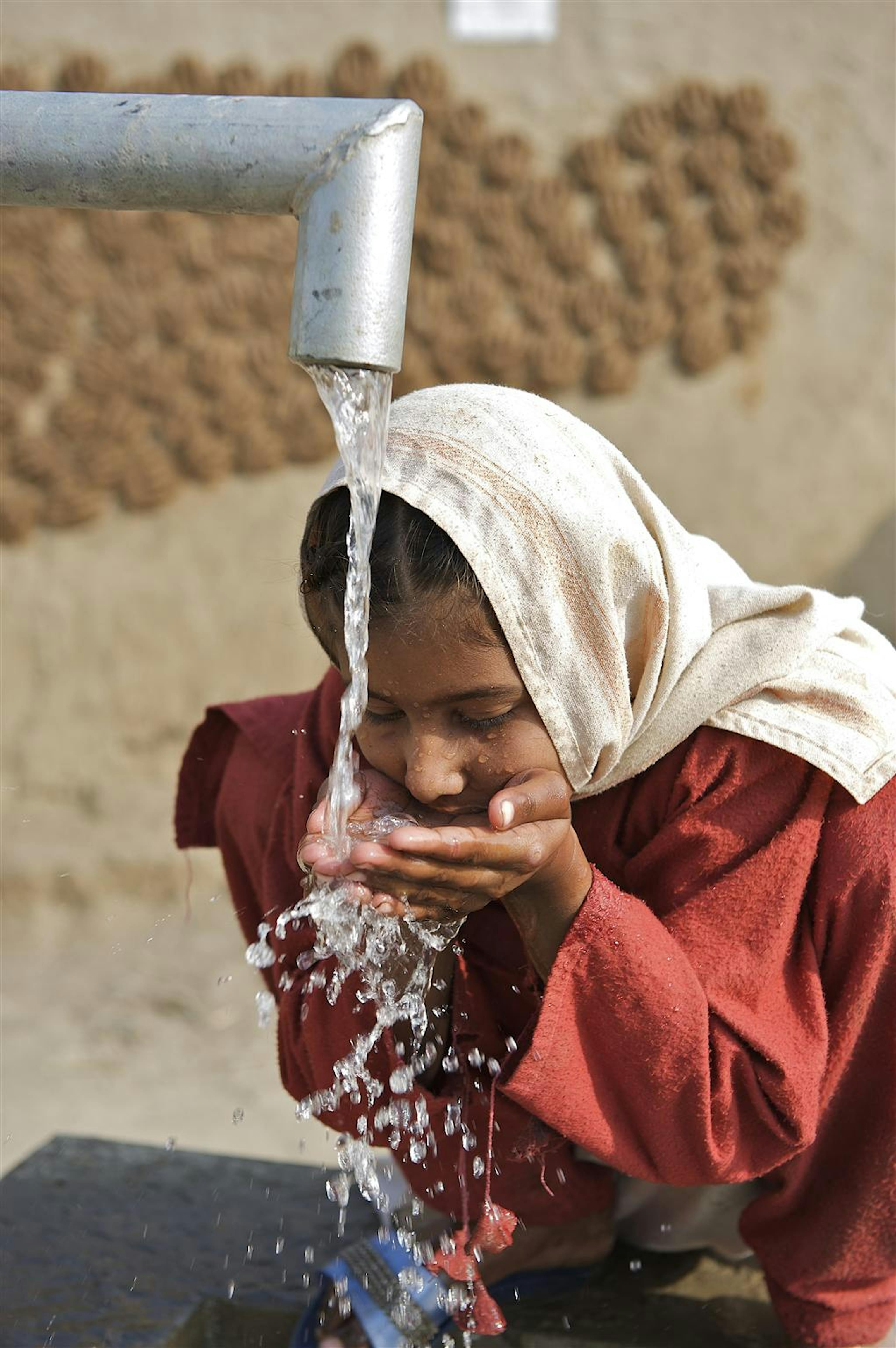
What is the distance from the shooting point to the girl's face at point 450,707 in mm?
1493

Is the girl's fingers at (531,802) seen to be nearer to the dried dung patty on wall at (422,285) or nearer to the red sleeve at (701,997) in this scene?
Answer: the red sleeve at (701,997)

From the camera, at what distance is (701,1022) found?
1.53 meters

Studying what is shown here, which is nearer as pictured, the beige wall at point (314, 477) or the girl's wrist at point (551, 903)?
the girl's wrist at point (551, 903)

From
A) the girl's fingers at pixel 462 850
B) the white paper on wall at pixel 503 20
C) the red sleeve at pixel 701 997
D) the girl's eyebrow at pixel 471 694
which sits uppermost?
the white paper on wall at pixel 503 20

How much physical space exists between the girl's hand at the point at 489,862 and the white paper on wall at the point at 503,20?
10.6 ft

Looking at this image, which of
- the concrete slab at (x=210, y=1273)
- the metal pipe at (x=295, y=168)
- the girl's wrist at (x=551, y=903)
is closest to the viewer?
the metal pipe at (x=295, y=168)

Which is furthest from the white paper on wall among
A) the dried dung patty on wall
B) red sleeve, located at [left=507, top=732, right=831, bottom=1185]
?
red sleeve, located at [left=507, top=732, right=831, bottom=1185]

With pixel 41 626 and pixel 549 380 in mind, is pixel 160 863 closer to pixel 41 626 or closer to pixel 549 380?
pixel 41 626

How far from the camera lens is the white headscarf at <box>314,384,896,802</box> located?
1.53 meters

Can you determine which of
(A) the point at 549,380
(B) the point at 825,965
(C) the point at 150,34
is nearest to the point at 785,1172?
(B) the point at 825,965

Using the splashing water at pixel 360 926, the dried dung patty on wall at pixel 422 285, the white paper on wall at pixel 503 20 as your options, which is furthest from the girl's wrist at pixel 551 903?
the white paper on wall at pixel 503 20

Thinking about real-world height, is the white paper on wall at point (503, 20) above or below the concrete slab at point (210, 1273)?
above

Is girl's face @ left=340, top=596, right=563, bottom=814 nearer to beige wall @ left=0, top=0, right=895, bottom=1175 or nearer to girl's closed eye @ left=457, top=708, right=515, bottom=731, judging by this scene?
girl's closed eye @ left=457, top=708, right=515, bottom=731

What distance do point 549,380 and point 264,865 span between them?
267 centimetres
